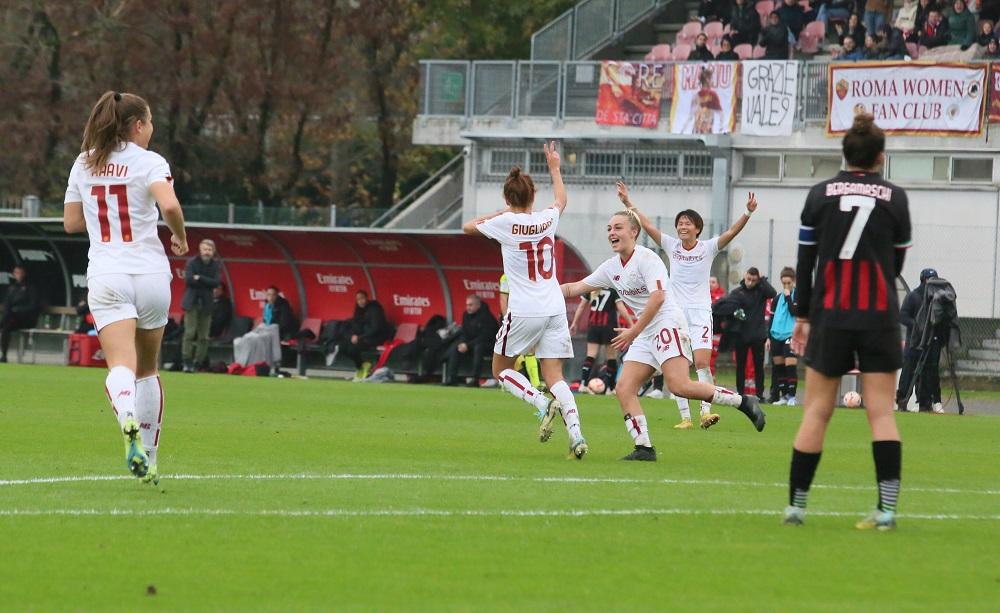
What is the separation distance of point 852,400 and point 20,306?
16.1 meters

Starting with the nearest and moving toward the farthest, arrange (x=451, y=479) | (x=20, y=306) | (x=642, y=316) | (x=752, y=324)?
(x=451, y=479), (x=642, y=316), (x=752, y=324), (x=20, y=306)

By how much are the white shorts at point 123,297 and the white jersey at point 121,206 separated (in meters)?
0.05

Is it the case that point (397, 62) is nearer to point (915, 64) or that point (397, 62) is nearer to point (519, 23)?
point (519, 23)

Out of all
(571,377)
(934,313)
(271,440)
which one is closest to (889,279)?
(271,440)

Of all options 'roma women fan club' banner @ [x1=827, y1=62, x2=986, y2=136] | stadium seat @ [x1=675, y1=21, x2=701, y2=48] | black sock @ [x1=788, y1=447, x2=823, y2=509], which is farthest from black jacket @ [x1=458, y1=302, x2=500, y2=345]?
black sock @ [x1=788, y1=447, x2=823, y2=509]

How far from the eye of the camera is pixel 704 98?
32938 mm

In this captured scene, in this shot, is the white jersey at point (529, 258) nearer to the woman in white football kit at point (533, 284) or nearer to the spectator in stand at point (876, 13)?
the woman in white football kit at point (533, 284)

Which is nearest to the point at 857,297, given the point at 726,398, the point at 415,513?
the point at 415,513

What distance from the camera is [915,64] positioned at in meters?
30.6

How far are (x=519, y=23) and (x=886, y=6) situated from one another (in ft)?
35.4

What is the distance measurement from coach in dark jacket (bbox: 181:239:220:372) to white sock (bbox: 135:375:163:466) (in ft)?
62.8

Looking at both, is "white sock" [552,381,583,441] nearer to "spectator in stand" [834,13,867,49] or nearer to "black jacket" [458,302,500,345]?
"black jacket" [458,302,500,345]

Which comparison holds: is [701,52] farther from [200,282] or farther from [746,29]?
[200,282]

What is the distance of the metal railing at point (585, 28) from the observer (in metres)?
36.7
